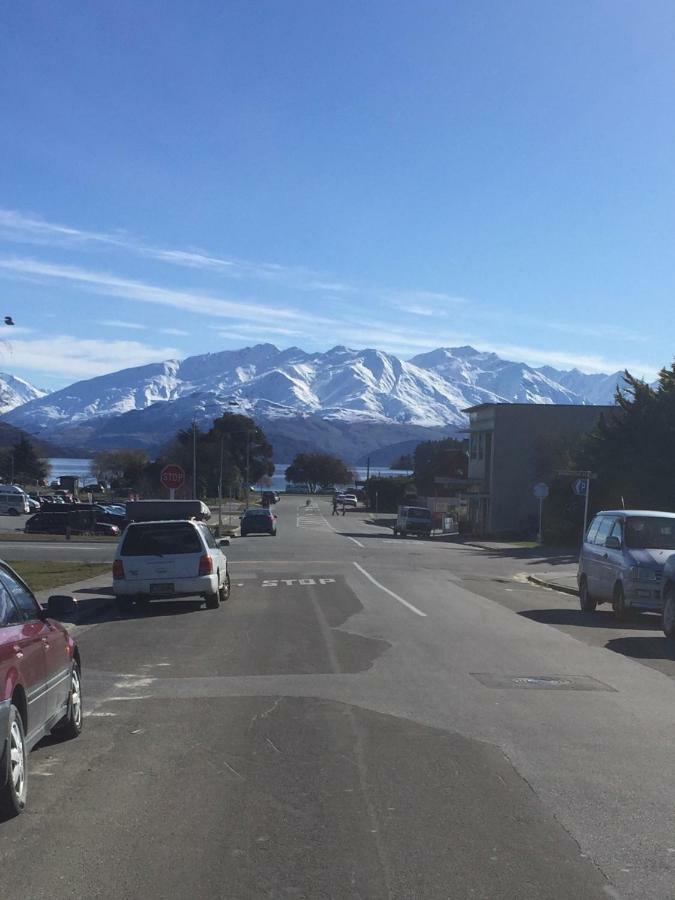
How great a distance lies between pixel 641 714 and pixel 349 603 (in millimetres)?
10917

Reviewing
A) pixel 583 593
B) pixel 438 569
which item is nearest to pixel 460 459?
pixel 438 569

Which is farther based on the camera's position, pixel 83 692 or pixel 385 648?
pixel 385 648

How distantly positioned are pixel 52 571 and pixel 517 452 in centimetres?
4469

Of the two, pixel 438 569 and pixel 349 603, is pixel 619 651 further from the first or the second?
pixel 438 569

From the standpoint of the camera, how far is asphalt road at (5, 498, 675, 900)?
580cm

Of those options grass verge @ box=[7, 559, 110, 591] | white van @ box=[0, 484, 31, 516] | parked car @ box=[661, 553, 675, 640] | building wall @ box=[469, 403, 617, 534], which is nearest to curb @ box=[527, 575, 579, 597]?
parked car @ box=[661, 553, 675, 640]

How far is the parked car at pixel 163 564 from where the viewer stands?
1938 centimetres

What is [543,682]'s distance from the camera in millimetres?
12008

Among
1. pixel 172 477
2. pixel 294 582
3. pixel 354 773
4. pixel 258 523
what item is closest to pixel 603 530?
pixel 294 582

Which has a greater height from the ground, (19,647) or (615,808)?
(19,647)

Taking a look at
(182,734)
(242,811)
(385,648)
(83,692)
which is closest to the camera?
(242,811)

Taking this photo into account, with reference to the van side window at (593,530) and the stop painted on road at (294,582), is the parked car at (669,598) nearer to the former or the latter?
the van side window at (593,530)

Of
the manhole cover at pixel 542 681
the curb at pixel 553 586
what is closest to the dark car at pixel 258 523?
the curb at pixel 553 586

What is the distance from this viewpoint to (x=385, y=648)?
1453cm
